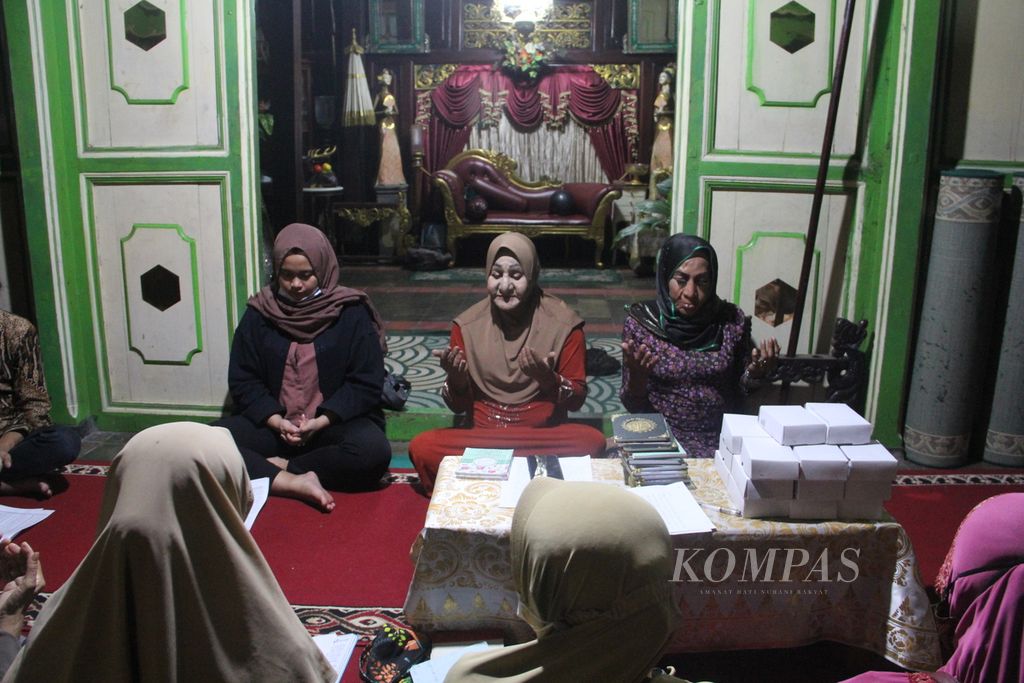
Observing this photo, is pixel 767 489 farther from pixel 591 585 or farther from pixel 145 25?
pixel 145 25

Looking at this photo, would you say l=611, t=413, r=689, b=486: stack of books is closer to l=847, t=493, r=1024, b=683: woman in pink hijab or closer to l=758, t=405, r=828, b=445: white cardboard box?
l=758, t=405, r=828, b=445: white cardboard box

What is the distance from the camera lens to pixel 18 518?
3037 millimetres

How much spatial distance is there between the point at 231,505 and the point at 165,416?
2622mm

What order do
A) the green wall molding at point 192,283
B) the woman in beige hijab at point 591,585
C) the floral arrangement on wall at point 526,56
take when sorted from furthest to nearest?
1. the floral arrangement on wall at point 526,56
2. the green wall molding at point 192,283
3. the woman in beige hijab at point 591,585

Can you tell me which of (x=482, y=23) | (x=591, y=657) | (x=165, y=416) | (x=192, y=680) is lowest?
(x=165, y=416)

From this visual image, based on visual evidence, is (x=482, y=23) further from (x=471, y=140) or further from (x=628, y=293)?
(x=628, y=293)

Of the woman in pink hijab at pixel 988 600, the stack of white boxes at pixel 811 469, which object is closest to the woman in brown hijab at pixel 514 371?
the stack of white boxes at pixel 811 469

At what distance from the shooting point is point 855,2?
3.39 m

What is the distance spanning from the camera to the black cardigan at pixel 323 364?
11.1 ft

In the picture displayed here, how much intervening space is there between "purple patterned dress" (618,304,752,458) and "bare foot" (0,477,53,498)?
2.14 metres

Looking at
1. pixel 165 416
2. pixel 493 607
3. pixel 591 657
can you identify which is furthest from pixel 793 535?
pixel 165 416

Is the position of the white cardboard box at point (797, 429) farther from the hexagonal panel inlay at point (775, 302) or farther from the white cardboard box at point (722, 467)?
the hexagonal panel inlay at point (775, 302)

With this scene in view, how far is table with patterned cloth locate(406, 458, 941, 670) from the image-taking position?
204 centimetres

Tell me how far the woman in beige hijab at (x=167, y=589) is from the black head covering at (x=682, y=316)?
6.01 ft
